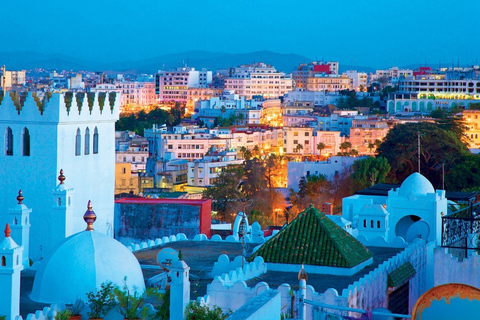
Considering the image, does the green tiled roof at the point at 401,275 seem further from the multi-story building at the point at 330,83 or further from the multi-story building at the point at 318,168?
the multi-story building at the point at 330,83

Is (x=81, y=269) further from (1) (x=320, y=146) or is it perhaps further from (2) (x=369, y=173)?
(1) (x=320, y=146)

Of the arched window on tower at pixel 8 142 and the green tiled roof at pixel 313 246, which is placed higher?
the arched window on tower at pixel 8 142

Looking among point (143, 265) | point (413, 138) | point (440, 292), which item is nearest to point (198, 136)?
point (413, 138)

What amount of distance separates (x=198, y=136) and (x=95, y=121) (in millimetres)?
55482

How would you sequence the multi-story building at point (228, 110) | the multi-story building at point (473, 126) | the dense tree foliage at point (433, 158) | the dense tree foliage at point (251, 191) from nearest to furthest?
the dense tree foliage at point (433, 158) < the dense tree foliage at point (251, 191) < the multi-story building at point (473, 126) < the multi-story building at point (228, 110)

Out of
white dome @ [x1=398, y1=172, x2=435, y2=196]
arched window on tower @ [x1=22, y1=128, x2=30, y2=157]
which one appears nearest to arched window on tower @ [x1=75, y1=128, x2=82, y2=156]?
arched window on tower @ [x1=22, y1=128, x2=30, y2=157]

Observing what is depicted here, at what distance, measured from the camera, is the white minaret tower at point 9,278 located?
9164 mm

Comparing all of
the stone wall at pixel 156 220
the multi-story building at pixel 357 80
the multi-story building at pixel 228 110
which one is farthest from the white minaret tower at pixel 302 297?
the multi-story building at pixel 357 80

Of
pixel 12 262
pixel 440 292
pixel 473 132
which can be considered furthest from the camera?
pixel 473 132

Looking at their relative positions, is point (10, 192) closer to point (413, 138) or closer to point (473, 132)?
point (413, 138)

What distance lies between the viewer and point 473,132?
68.4m

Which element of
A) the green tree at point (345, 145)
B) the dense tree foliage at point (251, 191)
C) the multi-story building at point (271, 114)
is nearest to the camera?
the dense tree foliage at point (251, 191)

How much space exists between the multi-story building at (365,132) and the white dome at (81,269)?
62.8 meters

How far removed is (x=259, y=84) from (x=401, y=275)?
111 m
